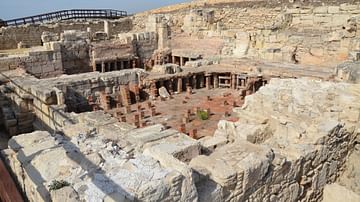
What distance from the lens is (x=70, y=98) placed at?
498 inches

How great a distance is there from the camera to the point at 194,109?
38.7 feet

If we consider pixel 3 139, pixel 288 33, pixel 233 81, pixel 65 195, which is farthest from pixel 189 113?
pixel 288 33

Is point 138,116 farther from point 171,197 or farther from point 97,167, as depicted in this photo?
point 171,197

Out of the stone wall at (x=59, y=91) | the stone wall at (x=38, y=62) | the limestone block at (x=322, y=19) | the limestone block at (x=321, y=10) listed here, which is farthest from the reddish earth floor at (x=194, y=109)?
the limestone block at (x=321, y=10)

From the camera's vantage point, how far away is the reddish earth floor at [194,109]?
10.5 metres

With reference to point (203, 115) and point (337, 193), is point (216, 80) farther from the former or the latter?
point (337, 193)

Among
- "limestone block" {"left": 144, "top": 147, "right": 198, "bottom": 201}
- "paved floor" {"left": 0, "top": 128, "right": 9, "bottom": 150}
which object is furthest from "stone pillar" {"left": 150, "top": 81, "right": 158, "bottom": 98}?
"limestone block" {"left": 144, "top": 147, "right": 198, "bottom": 201}

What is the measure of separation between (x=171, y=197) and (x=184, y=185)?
8.5 inches

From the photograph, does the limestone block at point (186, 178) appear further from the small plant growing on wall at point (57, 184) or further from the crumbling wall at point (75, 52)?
the crumbling wall at point (75, 52)

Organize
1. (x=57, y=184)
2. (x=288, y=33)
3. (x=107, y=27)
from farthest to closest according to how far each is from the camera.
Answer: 1. (x=107, y=27)
2. (x=288, y=33)
3. (x=57, y=184)

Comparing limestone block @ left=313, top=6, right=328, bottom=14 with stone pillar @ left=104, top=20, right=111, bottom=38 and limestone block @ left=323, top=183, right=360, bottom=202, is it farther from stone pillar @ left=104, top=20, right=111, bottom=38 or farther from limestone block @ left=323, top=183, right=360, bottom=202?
limestone block @ left=323, top=183, right=360, bottom=202

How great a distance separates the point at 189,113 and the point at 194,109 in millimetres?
525

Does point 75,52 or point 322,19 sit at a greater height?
point 322,19

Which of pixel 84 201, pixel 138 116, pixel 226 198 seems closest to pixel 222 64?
pixel 138 116
